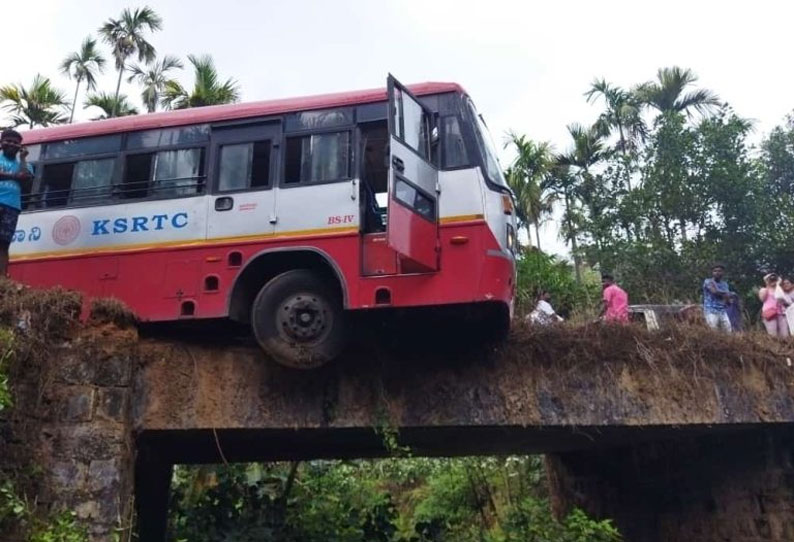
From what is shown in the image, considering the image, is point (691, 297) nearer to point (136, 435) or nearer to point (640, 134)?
point (640, 134)

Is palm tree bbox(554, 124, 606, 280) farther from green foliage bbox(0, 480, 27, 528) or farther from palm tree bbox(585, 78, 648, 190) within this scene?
green foliage bbox(0, 480, 27, 528)

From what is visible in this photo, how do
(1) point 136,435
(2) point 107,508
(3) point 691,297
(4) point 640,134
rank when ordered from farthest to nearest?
1. (4) point 640,134
2. (3) point 691,297
3. (1) point 136,435
4. (2) point 107,508

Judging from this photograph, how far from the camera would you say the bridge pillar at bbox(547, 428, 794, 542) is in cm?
896

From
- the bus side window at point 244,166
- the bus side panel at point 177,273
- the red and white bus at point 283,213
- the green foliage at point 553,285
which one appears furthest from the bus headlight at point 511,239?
the green foliage at point 553,285

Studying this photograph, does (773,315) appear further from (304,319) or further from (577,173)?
(577,173)

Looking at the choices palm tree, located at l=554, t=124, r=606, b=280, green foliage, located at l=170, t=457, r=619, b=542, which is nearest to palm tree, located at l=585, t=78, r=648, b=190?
palm tree, located at l=554, t=124, r=606, b=280

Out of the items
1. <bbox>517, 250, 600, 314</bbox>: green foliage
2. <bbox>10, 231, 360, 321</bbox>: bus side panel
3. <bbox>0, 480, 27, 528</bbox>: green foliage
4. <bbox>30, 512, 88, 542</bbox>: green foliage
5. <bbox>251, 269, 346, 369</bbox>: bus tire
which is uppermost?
<bbox>517, 250, 600, 314</bbox>: green foliage

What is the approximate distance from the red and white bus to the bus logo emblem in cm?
2

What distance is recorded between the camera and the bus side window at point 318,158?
272 inches

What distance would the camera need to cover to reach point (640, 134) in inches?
855

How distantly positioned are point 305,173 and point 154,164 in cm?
168

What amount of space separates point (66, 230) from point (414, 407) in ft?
12.9

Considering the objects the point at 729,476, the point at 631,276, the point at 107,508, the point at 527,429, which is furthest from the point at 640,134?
the point at 107,508

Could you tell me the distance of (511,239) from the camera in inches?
271
